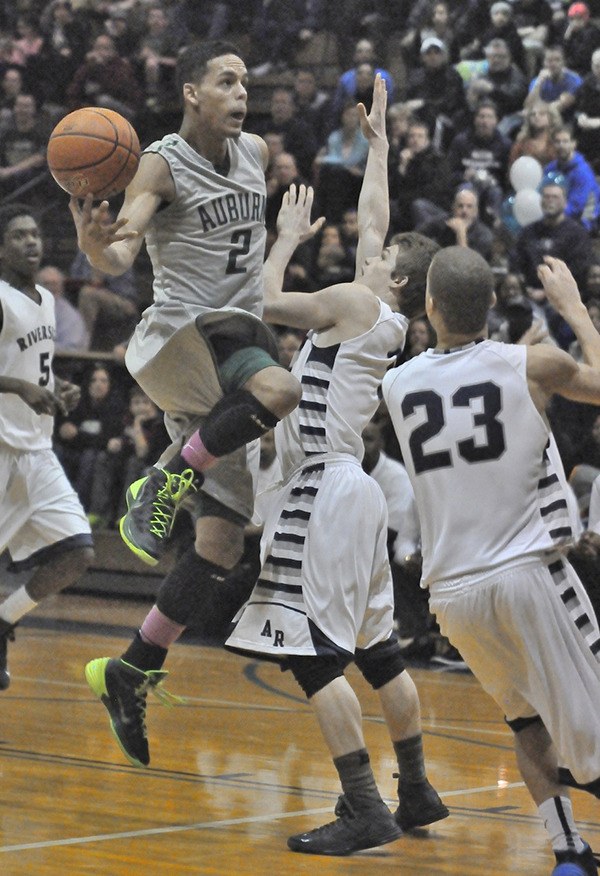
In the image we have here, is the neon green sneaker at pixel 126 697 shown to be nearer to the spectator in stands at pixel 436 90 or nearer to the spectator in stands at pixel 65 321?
the spectator in stands at pixel 65 321

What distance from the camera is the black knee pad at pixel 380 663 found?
5348 mm

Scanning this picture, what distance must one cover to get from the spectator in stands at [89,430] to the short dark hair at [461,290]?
8.44m

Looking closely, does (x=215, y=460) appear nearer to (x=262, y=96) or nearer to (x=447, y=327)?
(x=447, y=327)

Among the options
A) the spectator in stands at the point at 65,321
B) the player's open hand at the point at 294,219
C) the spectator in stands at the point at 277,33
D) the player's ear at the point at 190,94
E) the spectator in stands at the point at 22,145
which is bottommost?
the spectator in stands at the point at 65,321

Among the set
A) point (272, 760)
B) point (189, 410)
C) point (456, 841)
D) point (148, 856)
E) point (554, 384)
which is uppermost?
point (554, 384)

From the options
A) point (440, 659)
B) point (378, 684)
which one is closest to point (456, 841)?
point (378, 684)

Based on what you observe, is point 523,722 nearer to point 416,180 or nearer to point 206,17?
point 416,180

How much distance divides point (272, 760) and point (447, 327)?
8.80ft

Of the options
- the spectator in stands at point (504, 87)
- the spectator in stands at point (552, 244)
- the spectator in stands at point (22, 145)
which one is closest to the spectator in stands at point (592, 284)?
the spectator in stands at point (552, 244)

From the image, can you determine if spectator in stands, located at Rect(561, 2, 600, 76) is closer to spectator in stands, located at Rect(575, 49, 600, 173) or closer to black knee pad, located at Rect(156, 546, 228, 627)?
spectator in stands, located at Rect(575, 49, 600, 173)

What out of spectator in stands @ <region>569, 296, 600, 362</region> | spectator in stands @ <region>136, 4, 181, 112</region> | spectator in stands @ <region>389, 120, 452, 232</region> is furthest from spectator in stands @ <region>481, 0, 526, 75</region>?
spectator in stands @ <region>569, 296, 600, 362</region>

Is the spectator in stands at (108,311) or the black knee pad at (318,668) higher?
the black knee pad at (318,668)

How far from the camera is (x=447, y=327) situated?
4.56 m

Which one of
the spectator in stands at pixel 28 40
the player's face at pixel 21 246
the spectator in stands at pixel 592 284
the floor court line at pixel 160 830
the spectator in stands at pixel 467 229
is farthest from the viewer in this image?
the spectator in stands at pixel 28 40
